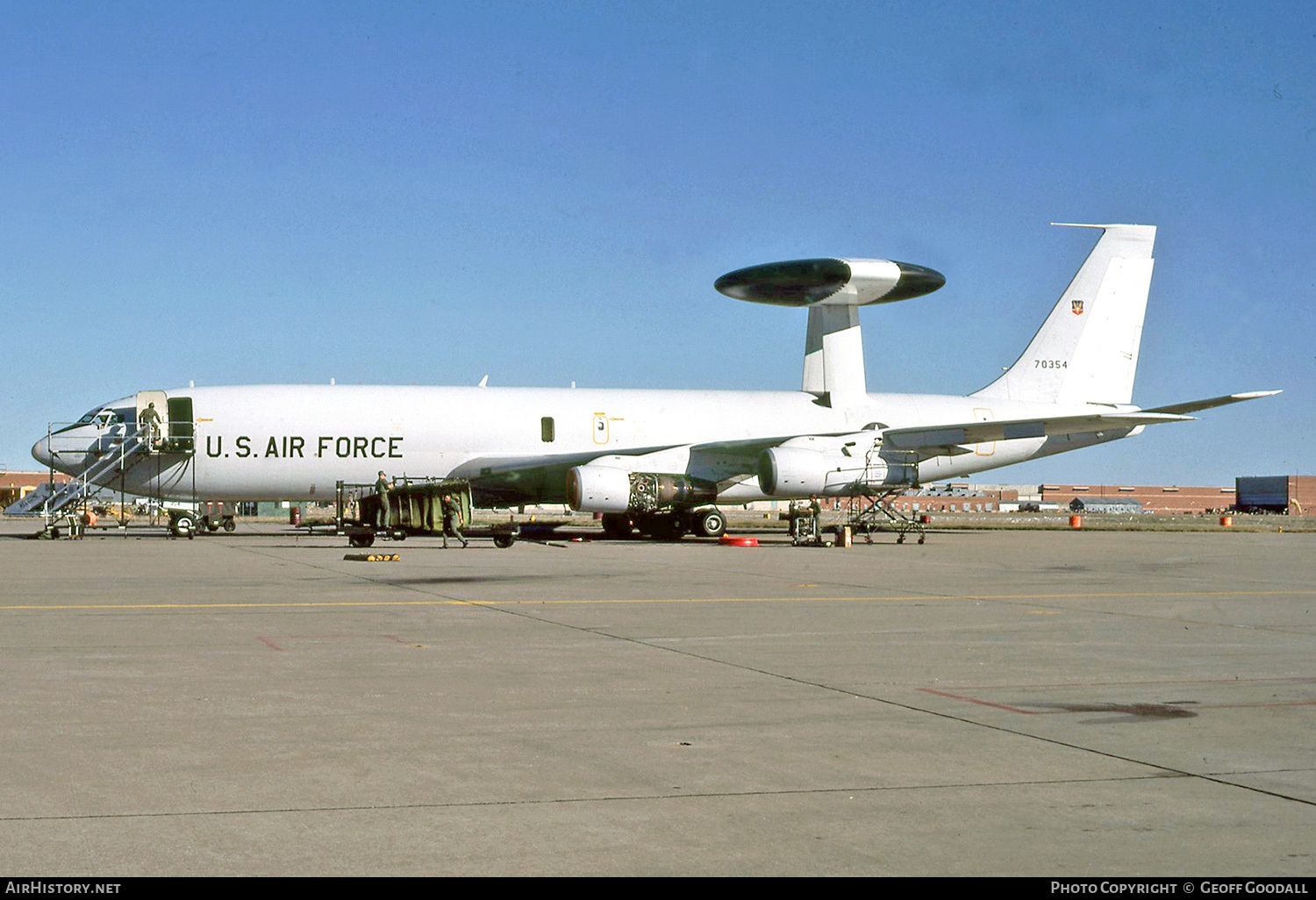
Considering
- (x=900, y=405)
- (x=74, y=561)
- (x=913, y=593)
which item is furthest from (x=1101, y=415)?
(x=74, y=561)

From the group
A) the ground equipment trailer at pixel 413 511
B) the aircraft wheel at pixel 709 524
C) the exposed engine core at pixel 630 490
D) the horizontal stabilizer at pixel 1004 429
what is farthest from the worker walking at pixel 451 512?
the horizontal stabilizer at pixel 1004 429

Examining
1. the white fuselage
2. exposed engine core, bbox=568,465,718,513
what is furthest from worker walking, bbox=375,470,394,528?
exposed engine core, bbox=568,465,718,513

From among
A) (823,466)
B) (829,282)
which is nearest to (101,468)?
(823,466)

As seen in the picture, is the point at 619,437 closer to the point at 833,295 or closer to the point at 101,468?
the point at 833,295

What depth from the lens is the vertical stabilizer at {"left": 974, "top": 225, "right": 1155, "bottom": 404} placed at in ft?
138

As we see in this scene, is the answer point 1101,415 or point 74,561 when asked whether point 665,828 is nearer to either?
point 74,561

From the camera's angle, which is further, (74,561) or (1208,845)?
(74,561)

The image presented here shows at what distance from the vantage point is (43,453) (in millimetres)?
33094

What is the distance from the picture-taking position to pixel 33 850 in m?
4.76

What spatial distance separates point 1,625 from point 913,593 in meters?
10.6

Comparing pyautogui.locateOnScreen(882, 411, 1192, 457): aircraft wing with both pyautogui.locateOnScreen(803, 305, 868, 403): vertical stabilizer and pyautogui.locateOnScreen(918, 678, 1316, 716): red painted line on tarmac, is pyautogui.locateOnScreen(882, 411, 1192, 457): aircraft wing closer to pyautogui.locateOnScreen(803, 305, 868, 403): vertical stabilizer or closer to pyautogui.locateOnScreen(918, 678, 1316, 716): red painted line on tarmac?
pyautogui.locateOnScreen(803, 305, 868, 403): vertical stabilizer

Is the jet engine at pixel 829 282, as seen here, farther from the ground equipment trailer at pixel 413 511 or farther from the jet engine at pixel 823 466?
the ground equipment trailer at pixel 413 511

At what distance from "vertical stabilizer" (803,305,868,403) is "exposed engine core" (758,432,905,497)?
505 cm

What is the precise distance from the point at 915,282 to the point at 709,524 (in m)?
9.77
